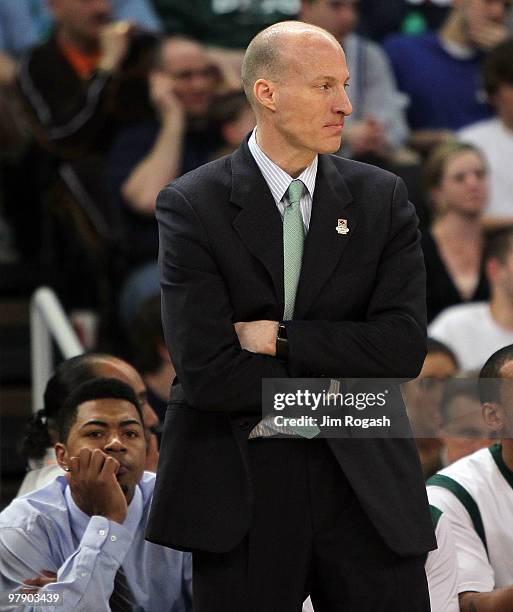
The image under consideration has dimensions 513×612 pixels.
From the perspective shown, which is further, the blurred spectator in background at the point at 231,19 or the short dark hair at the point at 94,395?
the blurred spectator in background at the point at 231,19

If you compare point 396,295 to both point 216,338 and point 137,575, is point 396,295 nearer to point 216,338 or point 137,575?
point 216,338

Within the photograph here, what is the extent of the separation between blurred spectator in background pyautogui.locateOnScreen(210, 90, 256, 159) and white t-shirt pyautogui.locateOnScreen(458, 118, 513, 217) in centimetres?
97

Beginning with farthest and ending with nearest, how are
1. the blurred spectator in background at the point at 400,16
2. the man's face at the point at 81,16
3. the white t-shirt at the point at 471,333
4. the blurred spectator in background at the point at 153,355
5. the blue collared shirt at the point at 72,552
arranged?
the blurred spectator in background at the point at 400,16
the man's face at the point at 81,16
the white t-shirt at the point at 471,333
the blurred spectator in background at the point at 153,355
the blue collared shirt at the point at 72,552

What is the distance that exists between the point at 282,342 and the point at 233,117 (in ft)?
10.6

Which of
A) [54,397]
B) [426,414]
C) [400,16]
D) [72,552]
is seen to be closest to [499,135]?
[400,16]

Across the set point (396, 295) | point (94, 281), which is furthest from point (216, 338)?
point (94, 281)

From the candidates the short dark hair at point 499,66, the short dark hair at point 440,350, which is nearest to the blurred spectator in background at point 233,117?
the short dark hair at point 499,66

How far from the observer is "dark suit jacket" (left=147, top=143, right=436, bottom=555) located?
251 centimetres

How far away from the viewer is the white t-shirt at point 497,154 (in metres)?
5.88

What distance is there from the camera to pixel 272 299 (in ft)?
8.43

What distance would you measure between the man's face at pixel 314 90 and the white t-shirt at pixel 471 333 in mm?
2791

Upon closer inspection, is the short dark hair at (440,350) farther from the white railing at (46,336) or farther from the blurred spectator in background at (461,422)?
the white railing at (46,336)

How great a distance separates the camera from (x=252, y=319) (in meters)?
2.59

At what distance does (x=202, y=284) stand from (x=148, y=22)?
145 inches
